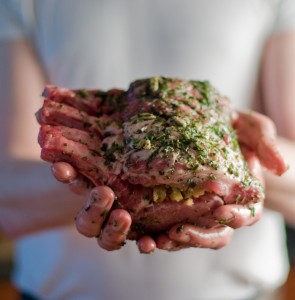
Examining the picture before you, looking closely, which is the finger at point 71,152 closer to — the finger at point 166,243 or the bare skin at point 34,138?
the finger at point 166,243

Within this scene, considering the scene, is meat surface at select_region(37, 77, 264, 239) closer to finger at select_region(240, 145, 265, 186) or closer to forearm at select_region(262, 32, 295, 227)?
finger at select_region(240, 145, 265, 186)

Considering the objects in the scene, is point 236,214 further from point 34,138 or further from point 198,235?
point 34,138

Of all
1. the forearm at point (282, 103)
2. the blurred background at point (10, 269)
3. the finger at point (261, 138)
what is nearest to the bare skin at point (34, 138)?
the forearm at point (282, 103)

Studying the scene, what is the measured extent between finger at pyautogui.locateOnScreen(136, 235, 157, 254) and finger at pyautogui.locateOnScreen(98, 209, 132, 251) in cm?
2

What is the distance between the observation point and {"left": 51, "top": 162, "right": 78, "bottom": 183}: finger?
31.1 inches

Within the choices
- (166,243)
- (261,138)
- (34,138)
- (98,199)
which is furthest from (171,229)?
(34,138)

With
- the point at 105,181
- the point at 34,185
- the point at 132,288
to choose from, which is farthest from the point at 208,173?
the point at 132,288

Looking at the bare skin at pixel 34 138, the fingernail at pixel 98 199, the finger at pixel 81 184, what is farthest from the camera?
the bare skin at pixel 34 138

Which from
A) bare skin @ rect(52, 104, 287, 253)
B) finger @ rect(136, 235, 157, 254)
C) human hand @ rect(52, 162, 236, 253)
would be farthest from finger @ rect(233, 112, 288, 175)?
finger @ rect(136, 235, 157, 254)

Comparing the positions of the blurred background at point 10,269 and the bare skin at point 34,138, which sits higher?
the bare skin at point 34,138

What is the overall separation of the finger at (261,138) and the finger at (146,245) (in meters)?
0.23

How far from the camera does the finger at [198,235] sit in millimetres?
797

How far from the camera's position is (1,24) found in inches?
46.6

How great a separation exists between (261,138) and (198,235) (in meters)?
0.21
